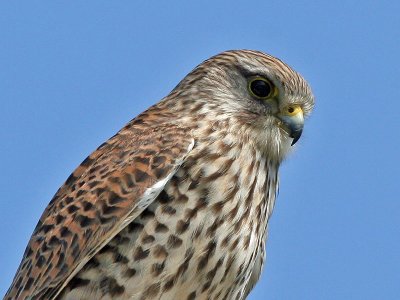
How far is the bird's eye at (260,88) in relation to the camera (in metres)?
7.15

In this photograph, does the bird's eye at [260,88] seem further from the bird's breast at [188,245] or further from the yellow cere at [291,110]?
the bird's breast at [188,245]

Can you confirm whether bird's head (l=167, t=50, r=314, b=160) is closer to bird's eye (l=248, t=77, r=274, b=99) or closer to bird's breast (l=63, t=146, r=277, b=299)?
bird's eye (l=248, t=77, r=274, b=99)

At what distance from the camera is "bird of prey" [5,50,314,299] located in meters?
6.35

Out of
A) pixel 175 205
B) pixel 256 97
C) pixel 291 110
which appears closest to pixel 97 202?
pixel 175 205

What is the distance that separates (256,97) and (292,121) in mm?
282

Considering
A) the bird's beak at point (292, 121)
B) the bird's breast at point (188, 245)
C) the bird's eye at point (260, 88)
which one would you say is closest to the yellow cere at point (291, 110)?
the bird's beak at point (292, 121)

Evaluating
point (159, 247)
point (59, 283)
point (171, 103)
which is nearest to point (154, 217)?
point (159, 247)

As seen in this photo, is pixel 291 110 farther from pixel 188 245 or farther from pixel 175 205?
pixel 188 245

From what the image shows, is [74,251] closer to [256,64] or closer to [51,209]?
[51,209]

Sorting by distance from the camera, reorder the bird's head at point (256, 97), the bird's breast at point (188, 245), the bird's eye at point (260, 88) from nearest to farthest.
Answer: the bird's breast at point (188, 245)
the bird's head at point (256, 97)
the bird's eye at point (260, 88)

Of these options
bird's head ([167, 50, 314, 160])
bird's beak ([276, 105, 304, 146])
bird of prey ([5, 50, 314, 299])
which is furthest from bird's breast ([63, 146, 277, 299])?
bird's beak ([276, 105, 304, 146])

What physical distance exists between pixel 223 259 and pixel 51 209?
112cm

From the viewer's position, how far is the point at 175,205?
6.41 m

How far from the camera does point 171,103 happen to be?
7.25 m
